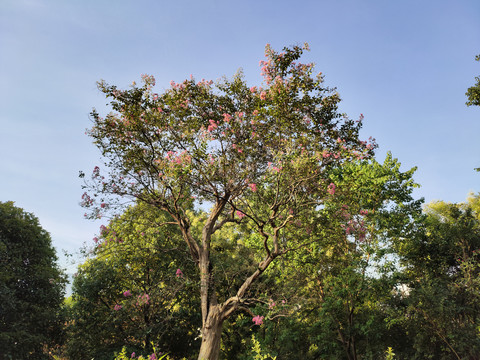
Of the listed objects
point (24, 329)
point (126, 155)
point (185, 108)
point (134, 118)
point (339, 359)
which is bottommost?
point (24, 329)

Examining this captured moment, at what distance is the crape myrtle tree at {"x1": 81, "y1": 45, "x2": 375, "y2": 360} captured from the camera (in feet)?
35.7

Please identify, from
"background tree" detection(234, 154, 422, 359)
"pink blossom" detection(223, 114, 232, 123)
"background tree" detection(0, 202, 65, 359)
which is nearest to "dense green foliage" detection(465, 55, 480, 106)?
"background tree" detection(234, 154, 422, 359)

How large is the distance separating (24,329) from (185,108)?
13.2 metres

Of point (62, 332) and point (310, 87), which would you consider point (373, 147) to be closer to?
point (310, 87)

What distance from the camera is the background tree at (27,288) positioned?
1493cm

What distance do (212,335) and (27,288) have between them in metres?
11.3

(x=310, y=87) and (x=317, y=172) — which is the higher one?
(x=310, y=87)

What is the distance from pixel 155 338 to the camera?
14.9 meters

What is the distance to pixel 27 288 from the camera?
16406 mm

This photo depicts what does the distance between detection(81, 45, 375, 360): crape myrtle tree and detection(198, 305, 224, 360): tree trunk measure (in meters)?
0.03

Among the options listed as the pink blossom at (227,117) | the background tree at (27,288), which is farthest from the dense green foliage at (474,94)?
the background tree at (27,288)

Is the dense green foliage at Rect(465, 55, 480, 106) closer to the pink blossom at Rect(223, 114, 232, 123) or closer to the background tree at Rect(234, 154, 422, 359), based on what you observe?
the background tree at Rect(234, 154, 422, 359)

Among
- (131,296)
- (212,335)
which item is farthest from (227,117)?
(131,296)

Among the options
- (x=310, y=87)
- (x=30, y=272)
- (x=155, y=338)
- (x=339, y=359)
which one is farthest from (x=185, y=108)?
(x=339, y=359)
